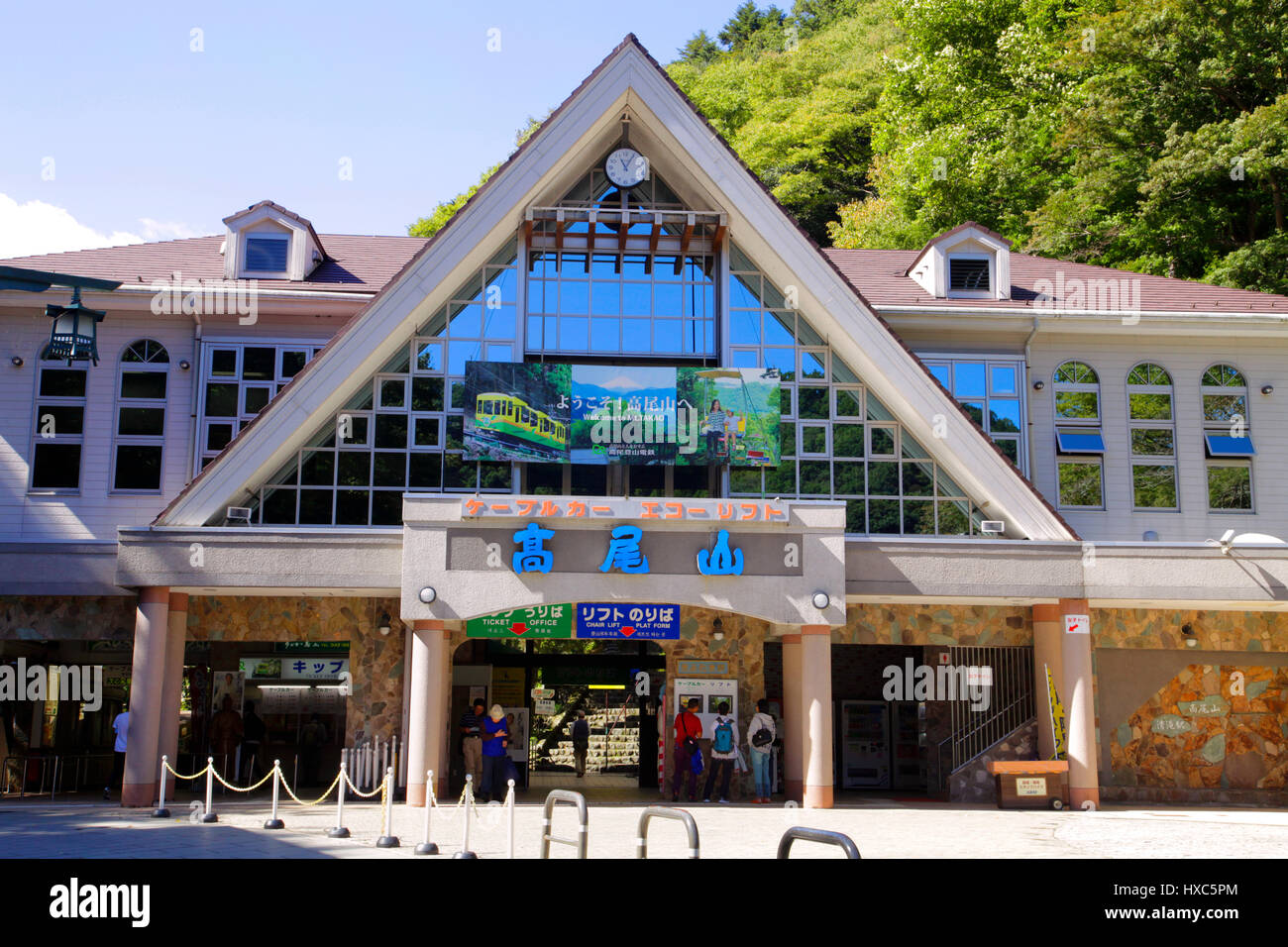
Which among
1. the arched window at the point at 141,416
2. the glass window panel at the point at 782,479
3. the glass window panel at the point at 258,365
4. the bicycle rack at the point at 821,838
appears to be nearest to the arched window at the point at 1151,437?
the glass window panel at the point at 782,479

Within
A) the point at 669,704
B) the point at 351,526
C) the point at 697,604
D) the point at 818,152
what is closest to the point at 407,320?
the point at 351,526

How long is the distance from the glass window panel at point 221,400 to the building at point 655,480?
0.11 meters

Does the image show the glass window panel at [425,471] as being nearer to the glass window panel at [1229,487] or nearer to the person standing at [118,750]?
the person standing at [118,750]

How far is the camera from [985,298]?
77.6ft

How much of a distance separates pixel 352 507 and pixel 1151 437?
15413mm

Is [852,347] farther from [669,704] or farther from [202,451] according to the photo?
[202,451]

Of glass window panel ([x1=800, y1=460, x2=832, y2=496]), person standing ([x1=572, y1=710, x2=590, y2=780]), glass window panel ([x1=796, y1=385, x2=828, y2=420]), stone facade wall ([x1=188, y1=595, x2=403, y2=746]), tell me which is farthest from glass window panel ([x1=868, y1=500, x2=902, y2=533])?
stone facade wall ([x1=188, y1=595, x2=403, y2=746])

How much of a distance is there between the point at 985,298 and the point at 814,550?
7956mm

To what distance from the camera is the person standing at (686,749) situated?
797 inches

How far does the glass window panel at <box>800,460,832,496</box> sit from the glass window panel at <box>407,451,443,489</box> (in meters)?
6.45

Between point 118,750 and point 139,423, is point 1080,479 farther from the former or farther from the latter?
point 118,750

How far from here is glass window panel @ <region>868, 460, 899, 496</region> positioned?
20.6 meters

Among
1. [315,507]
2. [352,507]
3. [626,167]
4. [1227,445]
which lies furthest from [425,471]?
[1227,445]

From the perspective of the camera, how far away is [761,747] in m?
20.6
